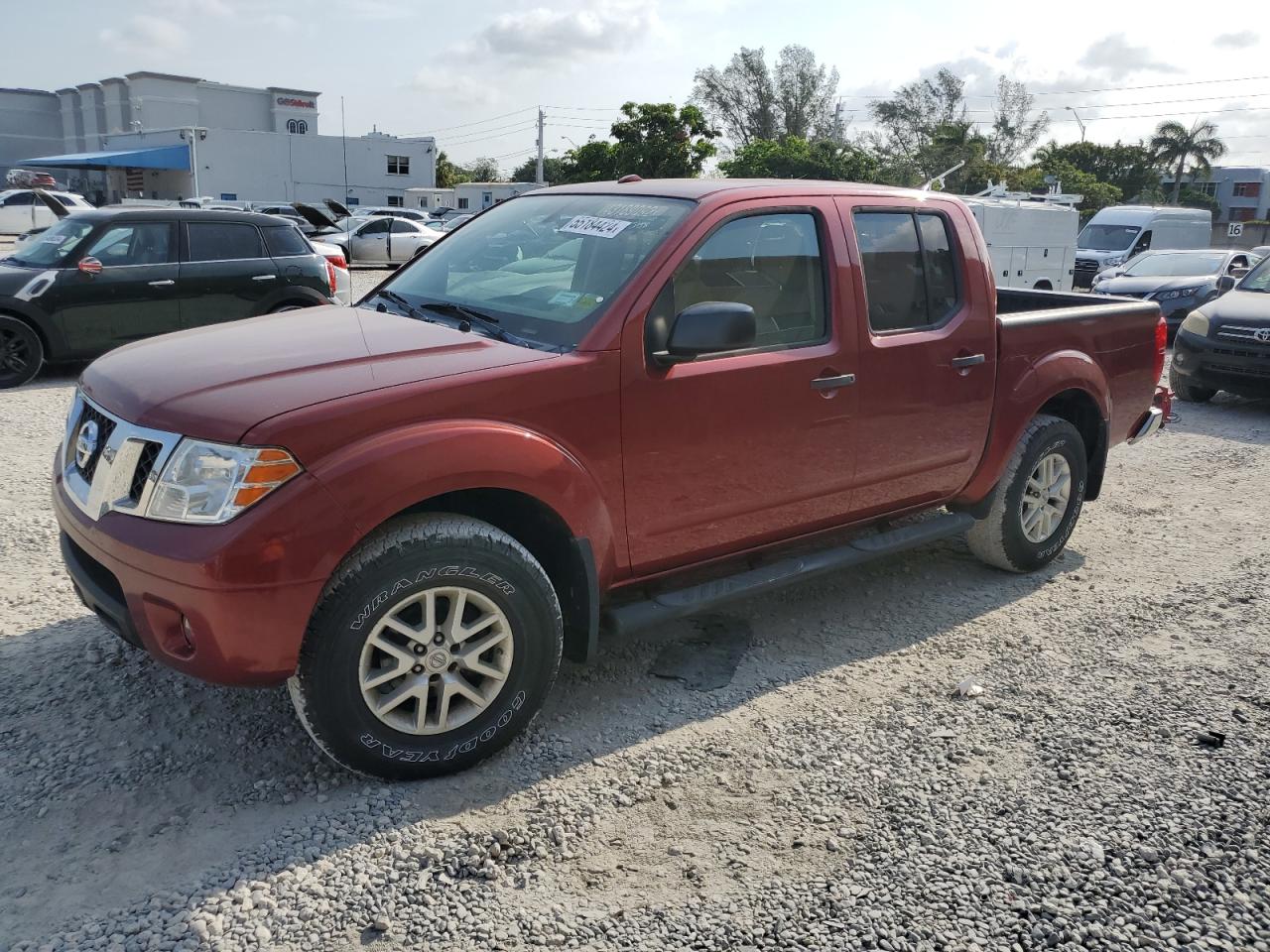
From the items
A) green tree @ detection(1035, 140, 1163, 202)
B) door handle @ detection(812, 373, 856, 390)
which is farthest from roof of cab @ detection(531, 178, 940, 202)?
green tree @ detection(1035, 140, 1163, 202)

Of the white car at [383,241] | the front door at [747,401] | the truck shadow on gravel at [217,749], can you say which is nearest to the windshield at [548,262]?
the front door at [747,401]

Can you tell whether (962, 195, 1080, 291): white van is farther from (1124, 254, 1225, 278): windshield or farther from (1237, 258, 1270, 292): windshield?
(1237, 258, 1270, 292): windshield

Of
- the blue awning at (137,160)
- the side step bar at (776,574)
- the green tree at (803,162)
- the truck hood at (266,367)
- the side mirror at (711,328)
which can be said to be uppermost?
the blue awning at (137,160)

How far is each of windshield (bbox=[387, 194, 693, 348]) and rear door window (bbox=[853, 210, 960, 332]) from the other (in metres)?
0.93

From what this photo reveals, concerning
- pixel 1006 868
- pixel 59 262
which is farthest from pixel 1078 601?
pixel 59 262

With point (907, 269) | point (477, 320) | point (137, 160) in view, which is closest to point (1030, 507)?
point (907, 269)

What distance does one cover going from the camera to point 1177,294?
48.6 ft

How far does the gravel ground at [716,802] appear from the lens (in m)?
2.72

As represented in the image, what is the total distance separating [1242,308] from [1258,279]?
123 cm

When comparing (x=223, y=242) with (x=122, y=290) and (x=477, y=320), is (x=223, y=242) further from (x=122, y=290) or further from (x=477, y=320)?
(x=477, y=320)

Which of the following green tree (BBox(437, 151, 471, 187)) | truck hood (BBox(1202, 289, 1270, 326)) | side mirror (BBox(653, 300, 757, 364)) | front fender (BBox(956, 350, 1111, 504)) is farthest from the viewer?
green tree (BBox(437, 151, 471, 187))

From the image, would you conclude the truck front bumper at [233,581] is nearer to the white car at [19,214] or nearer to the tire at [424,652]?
the tire at [424,652]

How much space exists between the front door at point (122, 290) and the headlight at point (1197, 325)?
989cm

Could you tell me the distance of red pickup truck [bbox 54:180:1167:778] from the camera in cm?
293
